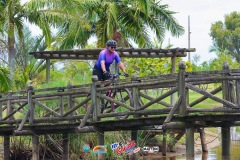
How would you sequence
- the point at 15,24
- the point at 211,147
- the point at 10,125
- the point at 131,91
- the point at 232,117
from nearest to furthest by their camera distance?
the point at 232,117
the point at 131,91
the point at 10,125
the point at 15,24
the point at 211,147

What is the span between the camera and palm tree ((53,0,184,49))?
28.1 meters

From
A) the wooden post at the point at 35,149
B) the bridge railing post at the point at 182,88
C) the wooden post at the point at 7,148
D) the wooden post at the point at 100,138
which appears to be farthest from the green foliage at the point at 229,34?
the bridge railing post at the point at 182,88

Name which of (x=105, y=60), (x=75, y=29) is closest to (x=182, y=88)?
(x=105, y=60)

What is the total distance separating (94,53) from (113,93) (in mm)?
8426

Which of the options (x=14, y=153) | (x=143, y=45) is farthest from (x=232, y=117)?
(x=143, y=45)

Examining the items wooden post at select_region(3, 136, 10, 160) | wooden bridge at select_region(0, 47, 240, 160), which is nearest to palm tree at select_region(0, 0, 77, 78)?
wooden post at select_region(3, 136, 10, 160)

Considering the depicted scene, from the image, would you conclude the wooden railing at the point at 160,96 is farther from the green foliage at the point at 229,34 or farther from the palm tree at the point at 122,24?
the green foliage at the point at 229,34

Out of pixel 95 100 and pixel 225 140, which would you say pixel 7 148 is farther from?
pixel 225 140

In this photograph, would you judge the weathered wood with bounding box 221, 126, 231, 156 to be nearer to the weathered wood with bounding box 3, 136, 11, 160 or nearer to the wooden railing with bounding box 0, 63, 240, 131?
the wooden railing with bounding box 0, 63, 240, 131

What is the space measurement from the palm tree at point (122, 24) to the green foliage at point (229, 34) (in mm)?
40678

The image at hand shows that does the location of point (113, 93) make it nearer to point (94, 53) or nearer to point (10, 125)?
point (10, 125)

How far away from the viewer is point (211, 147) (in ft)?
91.7

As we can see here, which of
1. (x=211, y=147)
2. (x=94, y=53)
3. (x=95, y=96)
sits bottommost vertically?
(x=211, y=147)

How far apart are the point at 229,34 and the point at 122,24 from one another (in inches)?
1685
